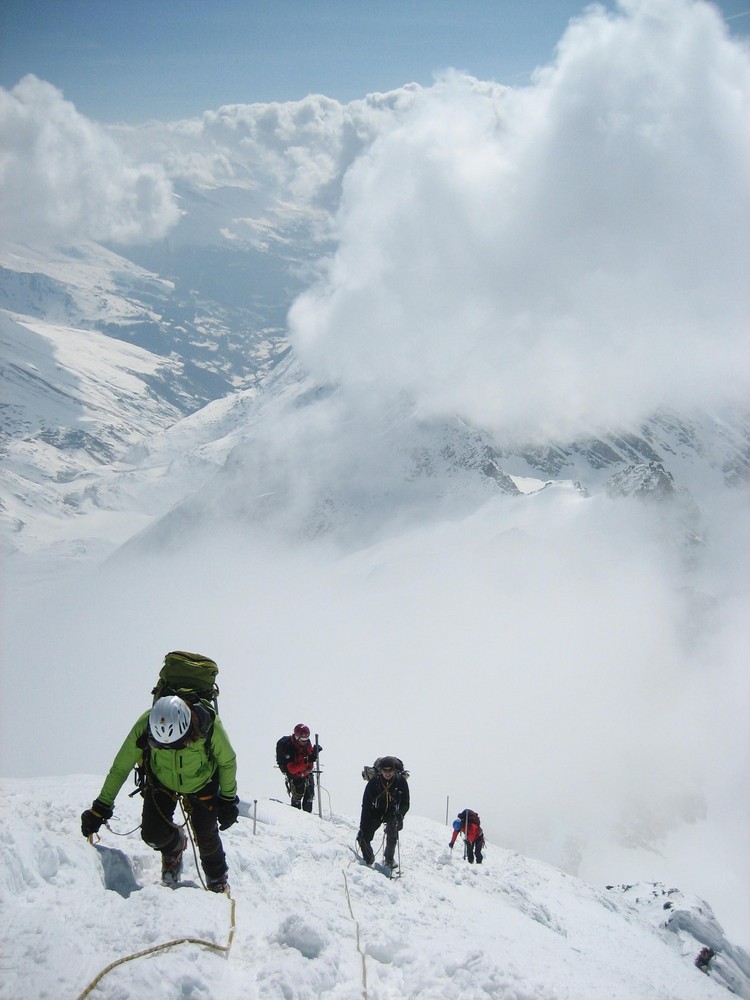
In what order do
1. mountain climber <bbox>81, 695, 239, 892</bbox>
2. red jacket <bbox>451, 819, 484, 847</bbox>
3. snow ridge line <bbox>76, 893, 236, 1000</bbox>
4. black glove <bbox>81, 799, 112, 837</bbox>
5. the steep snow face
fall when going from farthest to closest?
red jacket <bbox>451, 819, 484, 847</bbox> < black glove <bbox>81, 799, 112, 837</bbox> < mountain climber <bbox>81, 695, 239, 892</bbox> < the steep snow face < snow ridge line <bbox>76, 893, 236, 1000</bbox>

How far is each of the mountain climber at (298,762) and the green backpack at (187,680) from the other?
9048 mm

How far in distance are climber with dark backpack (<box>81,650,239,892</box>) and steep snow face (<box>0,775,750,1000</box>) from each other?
0.47 m

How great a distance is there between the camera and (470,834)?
17156 millimetres

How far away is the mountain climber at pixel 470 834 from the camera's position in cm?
1669

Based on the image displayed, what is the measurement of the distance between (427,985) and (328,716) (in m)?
173

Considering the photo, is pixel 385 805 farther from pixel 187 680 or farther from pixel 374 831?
pixel 187 680

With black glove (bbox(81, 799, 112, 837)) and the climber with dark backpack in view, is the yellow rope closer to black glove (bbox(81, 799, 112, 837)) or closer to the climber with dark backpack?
the climber with dark backpack

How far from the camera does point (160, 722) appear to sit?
746 cm

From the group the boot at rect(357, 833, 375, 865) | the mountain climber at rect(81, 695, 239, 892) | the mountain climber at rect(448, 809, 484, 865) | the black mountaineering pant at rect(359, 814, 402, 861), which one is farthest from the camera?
the mountain climber at rect(448, 809, 484, 865)

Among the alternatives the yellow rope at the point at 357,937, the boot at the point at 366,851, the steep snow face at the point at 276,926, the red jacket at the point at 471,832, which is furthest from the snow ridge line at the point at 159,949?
the red jacket at the point at 471,832

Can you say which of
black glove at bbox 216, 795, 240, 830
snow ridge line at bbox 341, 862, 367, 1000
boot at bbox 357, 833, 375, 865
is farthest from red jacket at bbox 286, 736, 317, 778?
black glove at bbox 216, 795, 240, 830

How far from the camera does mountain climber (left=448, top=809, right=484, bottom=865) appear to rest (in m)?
16.7

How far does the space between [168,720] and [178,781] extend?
1.05 meters

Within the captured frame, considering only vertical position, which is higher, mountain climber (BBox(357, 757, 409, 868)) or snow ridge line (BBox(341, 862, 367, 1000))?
mountain climber (BBox(357, 757, 409, 868))
